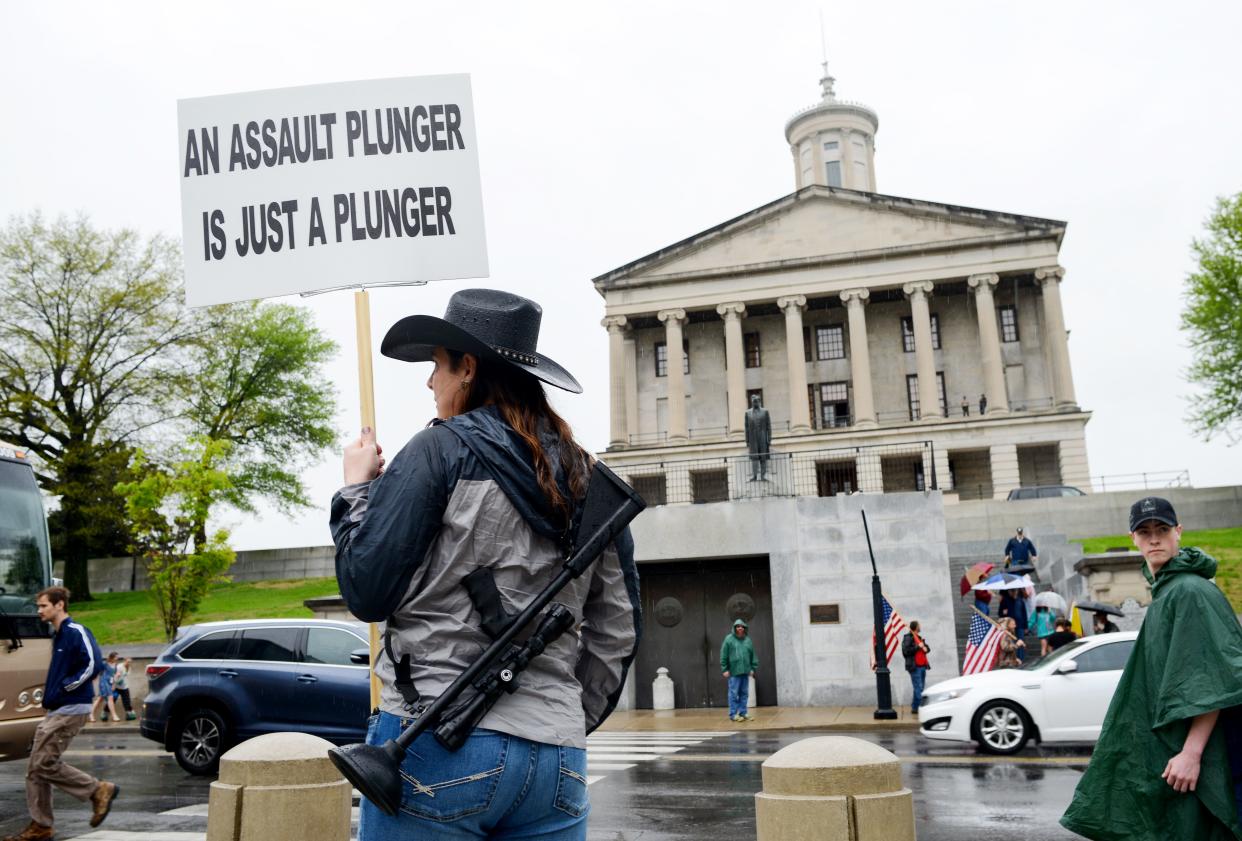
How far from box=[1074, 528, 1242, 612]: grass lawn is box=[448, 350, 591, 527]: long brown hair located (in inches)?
1108

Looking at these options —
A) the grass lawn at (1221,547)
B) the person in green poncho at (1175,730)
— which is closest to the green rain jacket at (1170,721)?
the person in green poncho at (1175,730)

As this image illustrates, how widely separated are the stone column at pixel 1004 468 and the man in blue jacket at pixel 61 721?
51.7 metres

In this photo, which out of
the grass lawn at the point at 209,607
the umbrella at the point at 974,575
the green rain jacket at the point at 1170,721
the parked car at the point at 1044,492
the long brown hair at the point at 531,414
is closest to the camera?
the long brown hair at the point at 531,414

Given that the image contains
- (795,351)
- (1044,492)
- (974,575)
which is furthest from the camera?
(795,351)

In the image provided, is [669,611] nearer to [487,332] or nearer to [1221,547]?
[1221,547]

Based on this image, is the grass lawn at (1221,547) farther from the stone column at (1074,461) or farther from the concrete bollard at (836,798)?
the concrete bollard at (836,798)

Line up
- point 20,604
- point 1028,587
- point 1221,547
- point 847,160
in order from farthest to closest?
point 847,160, point 1221,547, point 1028,587, point 20,604

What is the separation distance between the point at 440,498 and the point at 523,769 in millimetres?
623

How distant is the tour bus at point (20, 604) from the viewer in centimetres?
994

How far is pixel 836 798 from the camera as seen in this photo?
4879 millimetres

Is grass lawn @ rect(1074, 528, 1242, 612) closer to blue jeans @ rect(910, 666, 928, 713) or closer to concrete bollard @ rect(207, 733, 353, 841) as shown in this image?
blue jeans @ rect(910, 666, 928, 713)

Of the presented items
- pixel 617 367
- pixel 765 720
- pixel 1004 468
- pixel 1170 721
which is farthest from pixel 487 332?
pixel 617 367

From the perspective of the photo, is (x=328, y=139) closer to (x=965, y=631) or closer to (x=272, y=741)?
(x=272, y=741)

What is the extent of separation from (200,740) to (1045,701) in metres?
10.6
